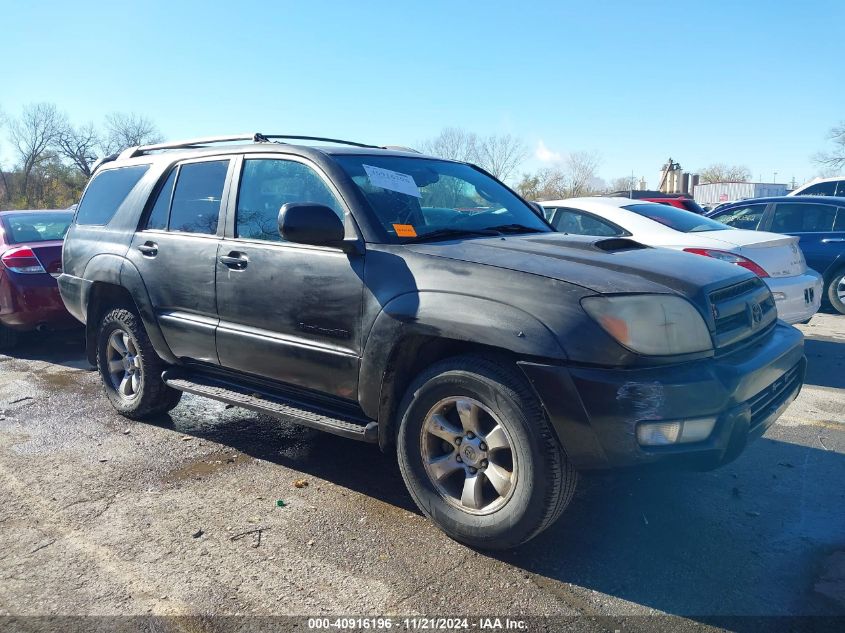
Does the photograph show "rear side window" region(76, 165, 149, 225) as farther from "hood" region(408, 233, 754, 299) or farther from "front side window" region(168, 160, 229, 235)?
"hood" region(408, 233, 754, 299)

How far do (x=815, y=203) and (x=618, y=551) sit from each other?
8450mm

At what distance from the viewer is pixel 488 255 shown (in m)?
3.20

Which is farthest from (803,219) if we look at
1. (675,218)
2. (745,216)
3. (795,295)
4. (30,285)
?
(30,285)

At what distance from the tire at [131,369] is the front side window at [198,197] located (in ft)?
2.72

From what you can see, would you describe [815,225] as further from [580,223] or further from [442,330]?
[442,330]

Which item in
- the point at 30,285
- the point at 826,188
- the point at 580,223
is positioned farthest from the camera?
the point at 826,188

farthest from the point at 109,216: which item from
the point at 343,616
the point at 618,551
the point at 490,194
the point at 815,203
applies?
the point at 815,203

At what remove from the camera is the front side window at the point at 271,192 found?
3783 mm

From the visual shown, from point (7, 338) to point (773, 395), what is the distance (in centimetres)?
758

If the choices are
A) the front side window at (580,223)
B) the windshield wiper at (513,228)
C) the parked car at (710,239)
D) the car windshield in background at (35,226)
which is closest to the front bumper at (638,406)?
the windshield wiper at (513,228)

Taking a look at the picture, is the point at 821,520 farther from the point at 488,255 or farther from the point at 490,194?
the point at 490,194

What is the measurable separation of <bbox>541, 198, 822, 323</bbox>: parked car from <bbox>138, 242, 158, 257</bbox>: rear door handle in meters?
4.20

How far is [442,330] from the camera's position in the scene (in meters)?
3.04

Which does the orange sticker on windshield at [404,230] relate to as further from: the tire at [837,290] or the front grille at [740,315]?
the tire at [837,290]
